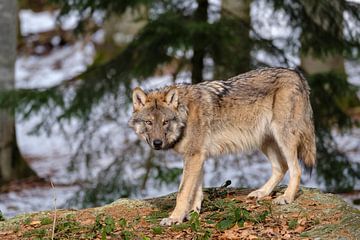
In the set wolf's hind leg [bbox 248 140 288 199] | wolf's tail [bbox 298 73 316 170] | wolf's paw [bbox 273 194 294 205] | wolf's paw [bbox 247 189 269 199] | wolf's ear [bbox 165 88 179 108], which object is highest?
wolf's ear [bbox 165 88 179 108]

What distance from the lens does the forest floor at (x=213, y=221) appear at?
6.32 metres

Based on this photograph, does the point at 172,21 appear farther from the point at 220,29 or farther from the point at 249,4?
the point at 249,4

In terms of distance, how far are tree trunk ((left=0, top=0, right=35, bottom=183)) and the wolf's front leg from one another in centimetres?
680

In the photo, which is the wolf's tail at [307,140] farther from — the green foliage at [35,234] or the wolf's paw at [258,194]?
the green foliage at [35,234]

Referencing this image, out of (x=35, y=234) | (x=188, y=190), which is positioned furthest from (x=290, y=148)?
(x=35, y=234)

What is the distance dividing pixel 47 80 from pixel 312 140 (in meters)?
18.2

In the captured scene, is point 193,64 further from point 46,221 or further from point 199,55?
point 46,221

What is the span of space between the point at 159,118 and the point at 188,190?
30.8 inches

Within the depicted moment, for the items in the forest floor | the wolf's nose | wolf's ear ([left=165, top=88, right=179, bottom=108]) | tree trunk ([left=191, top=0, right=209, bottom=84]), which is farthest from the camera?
tree trunk ([left=191, top=0, right=209, bottom=84])

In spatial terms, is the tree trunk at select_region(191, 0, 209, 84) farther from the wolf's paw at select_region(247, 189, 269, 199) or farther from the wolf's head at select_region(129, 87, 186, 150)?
the wolf's head at select_region(129, 87, 186, 150)

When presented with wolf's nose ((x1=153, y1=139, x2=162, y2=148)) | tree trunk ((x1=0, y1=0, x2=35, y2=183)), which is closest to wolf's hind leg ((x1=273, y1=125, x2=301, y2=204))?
wolf's nose ((x1=153, y1=139, x2=162, y2=148))

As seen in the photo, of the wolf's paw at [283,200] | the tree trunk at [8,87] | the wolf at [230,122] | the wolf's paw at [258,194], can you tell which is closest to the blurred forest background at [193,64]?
the tree trunk at [8,87]

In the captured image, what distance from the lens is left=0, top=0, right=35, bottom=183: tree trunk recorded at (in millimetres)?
13500

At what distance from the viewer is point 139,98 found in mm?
6965
